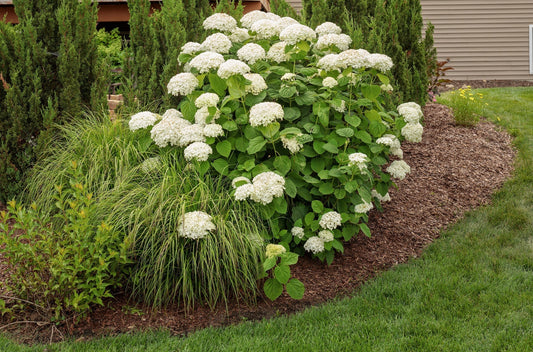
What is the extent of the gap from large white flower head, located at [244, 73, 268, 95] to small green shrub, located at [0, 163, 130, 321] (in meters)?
1.29

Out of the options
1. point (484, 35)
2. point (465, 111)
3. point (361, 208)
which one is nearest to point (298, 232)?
point (361, 208)

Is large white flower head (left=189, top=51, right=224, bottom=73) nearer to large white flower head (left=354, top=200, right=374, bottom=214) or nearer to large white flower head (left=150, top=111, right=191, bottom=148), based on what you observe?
large white flower head (left=150, top=111, right=191, bottom=148)

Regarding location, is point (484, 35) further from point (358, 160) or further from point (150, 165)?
point (150, 165)

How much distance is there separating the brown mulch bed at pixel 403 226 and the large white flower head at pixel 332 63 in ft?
4.56

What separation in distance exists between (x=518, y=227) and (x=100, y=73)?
395 centimetres

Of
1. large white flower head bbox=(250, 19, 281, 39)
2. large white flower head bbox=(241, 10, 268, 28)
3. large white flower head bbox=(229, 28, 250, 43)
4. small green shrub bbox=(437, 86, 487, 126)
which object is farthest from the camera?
small green shrub bbox=(437, 86, 487, 126)


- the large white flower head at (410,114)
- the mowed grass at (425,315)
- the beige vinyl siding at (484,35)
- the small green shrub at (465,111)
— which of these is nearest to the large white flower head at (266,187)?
the mowed grass at (425,315)

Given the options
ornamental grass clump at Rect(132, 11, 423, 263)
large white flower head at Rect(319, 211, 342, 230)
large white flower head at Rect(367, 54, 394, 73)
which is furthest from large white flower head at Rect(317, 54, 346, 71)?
large white flower head at Rect(319, 211, 342, 230)

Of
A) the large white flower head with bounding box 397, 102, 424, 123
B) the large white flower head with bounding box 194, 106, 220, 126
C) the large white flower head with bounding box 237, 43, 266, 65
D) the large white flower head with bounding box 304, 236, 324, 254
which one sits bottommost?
the large white flower head with bounding box 304, 236, 324, 254

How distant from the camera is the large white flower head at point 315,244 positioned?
138 inches

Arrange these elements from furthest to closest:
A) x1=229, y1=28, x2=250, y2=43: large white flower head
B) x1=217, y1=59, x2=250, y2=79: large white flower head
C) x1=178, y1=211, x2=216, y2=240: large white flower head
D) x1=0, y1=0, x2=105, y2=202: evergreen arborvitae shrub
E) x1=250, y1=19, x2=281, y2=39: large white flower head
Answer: x1=0, y1=0, x2=105, y2=202: evergreen arborvitae shrub
x1=229, y1=28, x2=250, y2=43: large white flower head
x1=250, y1=19, x2=281, y2=39: large white flower head
x1=217, y1=59, x2=250, y2=79: large white flower head
x1=178, y1=211, x2=216, y2=240: large white flower head

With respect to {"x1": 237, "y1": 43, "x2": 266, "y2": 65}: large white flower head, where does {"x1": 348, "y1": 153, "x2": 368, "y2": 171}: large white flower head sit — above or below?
below

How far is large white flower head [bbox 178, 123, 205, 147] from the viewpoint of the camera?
11.6ft

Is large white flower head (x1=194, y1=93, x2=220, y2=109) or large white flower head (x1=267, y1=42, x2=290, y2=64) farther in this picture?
large white flower head (x1=267, y1=42, x2=290, y2=64)
